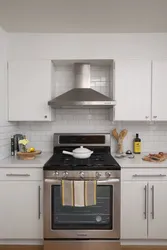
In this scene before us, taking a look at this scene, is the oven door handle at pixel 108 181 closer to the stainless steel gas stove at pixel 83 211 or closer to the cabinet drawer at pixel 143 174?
the stainless steel gas stove at pixel 83 211

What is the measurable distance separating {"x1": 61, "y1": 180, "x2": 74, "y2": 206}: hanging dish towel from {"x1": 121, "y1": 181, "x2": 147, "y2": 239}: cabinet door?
22.2 inches

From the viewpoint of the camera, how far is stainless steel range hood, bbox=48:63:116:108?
256 cm

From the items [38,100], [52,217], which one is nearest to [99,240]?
[52,217]

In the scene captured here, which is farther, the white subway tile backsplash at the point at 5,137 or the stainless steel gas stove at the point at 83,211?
the white subway tile backsplash at the point at 5,137

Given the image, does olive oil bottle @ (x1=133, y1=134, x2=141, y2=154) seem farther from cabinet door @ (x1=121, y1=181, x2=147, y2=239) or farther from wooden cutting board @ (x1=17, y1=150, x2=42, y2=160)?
wooden cutting board @ (x1=17, y1=150, x2=42, y2=160)

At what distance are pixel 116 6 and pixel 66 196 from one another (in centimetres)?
192

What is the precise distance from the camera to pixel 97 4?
6.52 ft

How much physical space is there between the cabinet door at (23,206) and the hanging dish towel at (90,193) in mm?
521

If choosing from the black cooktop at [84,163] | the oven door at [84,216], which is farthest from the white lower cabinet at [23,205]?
the black cooktop at [84,163]

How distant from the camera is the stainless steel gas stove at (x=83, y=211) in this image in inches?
88.0

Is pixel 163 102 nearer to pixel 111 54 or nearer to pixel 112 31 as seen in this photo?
pixel 111 54

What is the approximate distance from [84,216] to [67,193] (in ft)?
1.11

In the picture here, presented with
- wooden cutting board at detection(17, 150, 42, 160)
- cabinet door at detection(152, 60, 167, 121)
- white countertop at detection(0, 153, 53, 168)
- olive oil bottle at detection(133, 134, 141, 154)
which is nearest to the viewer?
white countertop at detection(0, 153, 53, 168)

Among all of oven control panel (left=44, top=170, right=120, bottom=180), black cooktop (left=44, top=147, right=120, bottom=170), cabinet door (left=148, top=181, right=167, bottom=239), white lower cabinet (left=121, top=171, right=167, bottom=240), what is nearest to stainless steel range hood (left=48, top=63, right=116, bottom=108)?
black cooktop (left=44, top=147, right=120, bottom=170)
